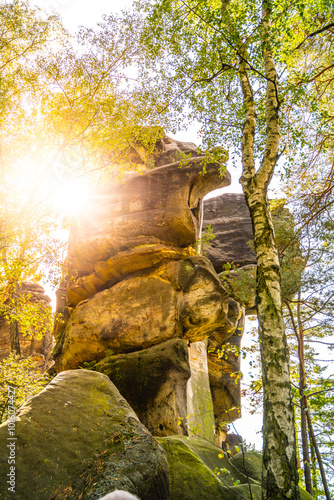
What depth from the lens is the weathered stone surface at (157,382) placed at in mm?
7961

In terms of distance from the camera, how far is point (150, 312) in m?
9.77

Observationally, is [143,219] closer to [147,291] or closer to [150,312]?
[147,291]

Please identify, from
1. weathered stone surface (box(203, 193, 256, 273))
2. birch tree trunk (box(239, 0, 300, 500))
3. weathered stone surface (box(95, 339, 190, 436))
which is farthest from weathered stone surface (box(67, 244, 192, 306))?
weathered stone surface (box(203, 193, 256, 273))

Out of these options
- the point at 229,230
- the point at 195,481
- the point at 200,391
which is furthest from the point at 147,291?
the point at 229,230

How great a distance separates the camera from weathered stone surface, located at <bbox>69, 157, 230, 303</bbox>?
11133 mm

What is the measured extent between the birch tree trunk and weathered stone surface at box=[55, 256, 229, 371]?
164 inches

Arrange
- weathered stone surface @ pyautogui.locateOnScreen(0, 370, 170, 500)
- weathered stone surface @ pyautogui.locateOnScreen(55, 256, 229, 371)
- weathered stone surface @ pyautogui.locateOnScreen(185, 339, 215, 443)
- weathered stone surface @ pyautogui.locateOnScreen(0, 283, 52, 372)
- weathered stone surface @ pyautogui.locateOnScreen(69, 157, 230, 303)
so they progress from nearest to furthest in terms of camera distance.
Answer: weathered stone surface @ pyautogui.locateOnScreen(0, 370, 170, 500)
weathered stone surface @ pyautogui.locateOnScreen(55, 256, 229, 371)
weathered stone surface @ pyautogui.locateOnScreen(185, 339, 215, 443)
weathered stone surface @ pyautogui.locateOnScreen(69, 157, 230, 303)
weathered stone surface @ pyautogui.locateOnScreen(0, 283, 52, 372)

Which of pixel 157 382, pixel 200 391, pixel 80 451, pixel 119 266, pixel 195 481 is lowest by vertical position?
pixel 195 481

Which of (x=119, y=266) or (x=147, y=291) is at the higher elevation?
(x=119, y=266)

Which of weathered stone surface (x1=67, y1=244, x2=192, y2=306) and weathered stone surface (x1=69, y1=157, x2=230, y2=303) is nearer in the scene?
weathered stone surface (x1=67, y1=244, x2=192, y2=306)

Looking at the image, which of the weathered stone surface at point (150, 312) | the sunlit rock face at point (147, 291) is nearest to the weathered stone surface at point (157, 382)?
the sunlit rock face at point (147, 291)

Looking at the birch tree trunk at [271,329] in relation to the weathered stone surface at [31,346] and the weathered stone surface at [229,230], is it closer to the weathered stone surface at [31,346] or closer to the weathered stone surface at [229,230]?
the weathered stone surface at [229,230]

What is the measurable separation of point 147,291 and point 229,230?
36.4 ft

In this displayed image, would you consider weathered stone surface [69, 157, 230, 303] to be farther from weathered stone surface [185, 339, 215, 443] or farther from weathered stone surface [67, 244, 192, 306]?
weathered stone surface [185, 339, 215, 443]
